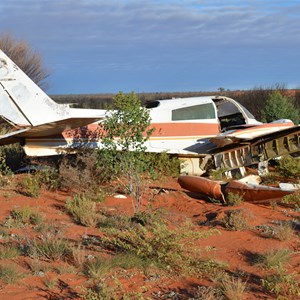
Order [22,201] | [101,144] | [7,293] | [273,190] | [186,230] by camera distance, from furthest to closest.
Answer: [101,144], [22,201], [273,190], [186,230], [7,293]

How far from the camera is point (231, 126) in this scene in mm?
16781

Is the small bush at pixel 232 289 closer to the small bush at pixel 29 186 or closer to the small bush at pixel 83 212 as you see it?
the small bush at pixel 83 212

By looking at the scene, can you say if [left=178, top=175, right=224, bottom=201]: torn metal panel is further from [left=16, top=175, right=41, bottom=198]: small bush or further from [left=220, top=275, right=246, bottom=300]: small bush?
[left=220, top=275, right=246, bottom=300]: small bush

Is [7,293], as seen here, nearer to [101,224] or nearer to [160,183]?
[101,224]

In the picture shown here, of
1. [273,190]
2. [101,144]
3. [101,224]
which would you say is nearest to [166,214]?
[101,224]

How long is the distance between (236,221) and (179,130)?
650 centimetres

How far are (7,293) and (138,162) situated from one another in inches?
290

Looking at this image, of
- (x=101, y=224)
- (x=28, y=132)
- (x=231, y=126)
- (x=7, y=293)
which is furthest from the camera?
(x=231, y=126)

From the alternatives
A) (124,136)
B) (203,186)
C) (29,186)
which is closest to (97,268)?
(203,186)

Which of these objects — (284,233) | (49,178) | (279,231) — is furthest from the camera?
(49,178)

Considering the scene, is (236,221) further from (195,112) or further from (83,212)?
(195,112)

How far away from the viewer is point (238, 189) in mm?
11820

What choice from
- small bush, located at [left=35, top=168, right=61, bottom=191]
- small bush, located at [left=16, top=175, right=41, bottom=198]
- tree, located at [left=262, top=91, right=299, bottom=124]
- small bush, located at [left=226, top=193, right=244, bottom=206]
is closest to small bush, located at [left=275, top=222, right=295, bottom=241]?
small bush, located at [left=226, top=193, right=244, bottom=206]

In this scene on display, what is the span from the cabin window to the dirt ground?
3.54m
